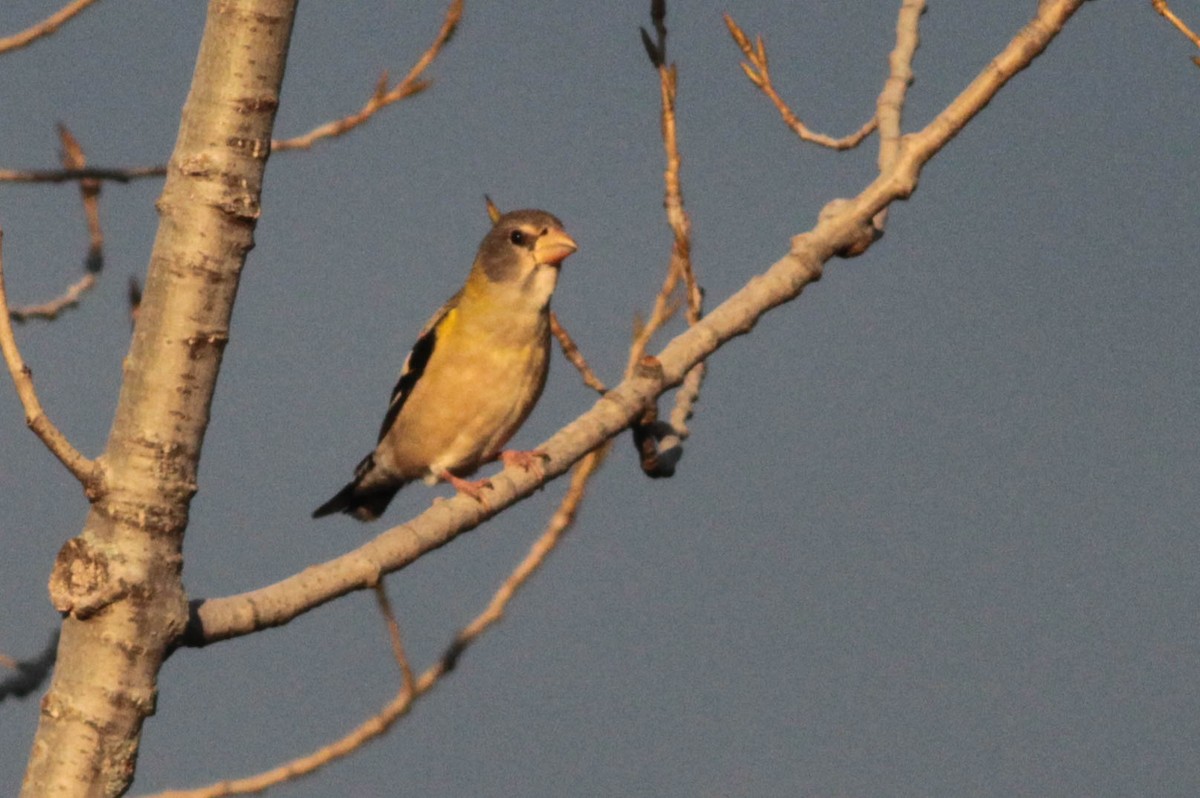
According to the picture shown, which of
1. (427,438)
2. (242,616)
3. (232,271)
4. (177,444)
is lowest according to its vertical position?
(242,616)

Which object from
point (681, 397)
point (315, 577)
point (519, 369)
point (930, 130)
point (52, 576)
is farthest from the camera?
point (519, 369)

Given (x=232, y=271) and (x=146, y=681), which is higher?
(x=232, y=271)

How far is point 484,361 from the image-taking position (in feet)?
25.5

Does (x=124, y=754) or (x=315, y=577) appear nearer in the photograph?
(x=124, y=754)

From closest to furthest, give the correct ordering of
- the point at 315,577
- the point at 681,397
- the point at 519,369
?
the point at 315,577 → the point at 681,397 → the point at 519,369

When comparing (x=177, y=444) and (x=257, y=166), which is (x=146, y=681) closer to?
(x=177, y=444)

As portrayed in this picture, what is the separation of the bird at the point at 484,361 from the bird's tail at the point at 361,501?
0.73m

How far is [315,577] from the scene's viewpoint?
380 cm

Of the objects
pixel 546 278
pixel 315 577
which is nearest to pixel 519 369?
pixel 546 278

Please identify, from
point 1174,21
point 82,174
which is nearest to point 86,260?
point 82,174

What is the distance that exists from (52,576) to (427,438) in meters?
4.47

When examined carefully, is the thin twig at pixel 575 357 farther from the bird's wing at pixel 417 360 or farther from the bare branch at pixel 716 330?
the bird's wing at pixel 417 360

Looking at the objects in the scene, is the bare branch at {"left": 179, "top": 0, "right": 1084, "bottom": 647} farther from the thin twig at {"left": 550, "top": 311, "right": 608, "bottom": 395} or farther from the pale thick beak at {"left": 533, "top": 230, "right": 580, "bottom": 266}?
the pale thick beak at {"left": 533, "top": 230, "right": 580, "bottom": 266}

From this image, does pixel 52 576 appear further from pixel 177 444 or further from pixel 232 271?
pixel 232 271
